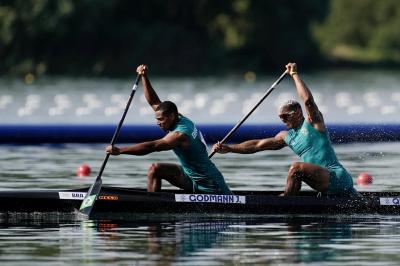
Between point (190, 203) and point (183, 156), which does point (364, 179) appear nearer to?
point (183, 156)

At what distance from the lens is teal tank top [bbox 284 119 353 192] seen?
1889 centimetres

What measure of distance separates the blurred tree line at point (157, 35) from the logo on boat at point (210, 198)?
55.0 metres

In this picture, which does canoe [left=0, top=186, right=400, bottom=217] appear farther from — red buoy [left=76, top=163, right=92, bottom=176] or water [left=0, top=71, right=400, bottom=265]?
red buoy [left=76, top=163, right=92, bottom=176]

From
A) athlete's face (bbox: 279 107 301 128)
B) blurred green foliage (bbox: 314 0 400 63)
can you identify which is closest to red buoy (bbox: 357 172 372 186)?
athlete's face (bbox: 279 107 301 128)

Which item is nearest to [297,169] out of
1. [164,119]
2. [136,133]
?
[164,119]

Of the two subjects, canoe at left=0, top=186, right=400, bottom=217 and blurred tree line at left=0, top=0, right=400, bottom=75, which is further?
blurred tree line at left=0, top=0, right=400, bottom=75

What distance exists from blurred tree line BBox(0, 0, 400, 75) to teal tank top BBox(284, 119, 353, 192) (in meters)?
55.0

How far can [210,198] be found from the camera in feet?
62.1

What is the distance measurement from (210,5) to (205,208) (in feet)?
215

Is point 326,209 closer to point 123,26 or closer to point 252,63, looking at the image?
point 123,26

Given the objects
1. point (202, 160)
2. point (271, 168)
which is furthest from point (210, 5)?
point (202, 160)

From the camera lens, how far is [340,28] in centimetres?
13088

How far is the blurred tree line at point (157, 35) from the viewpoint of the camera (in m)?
74.8

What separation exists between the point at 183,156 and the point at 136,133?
15.8 m
